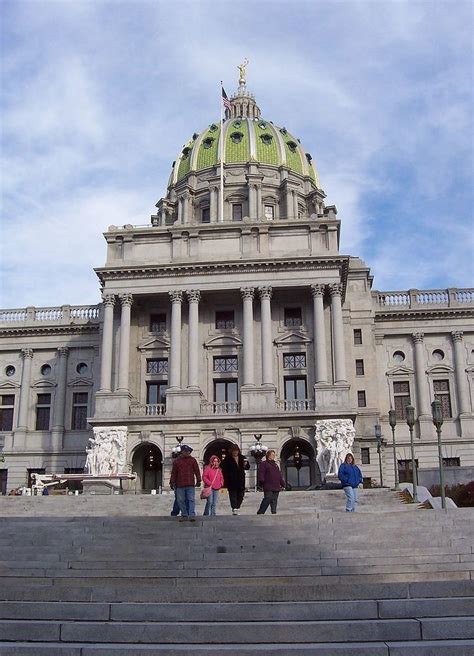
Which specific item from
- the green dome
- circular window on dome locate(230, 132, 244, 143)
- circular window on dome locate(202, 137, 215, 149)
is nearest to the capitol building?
the green dome

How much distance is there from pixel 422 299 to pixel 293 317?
44.5ft

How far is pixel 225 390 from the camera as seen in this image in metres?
51.1

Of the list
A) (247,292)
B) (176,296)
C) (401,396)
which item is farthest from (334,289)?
(401,396)

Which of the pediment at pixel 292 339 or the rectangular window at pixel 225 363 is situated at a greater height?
the pediment at pixel 292 339

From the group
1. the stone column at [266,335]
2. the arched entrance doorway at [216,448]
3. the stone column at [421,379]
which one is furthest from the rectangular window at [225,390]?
the stone column at [421,379]

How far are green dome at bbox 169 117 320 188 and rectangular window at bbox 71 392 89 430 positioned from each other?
2906cm

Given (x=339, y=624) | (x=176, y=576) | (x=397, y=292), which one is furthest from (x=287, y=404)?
(x=339, y=624)

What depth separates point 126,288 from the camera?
51.1 metres

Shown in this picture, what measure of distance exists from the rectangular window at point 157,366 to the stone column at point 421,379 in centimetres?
1929

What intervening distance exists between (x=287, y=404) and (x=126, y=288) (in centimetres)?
1286

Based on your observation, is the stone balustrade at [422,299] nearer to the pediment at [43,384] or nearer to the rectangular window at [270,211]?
the rectangular window at [270,211]

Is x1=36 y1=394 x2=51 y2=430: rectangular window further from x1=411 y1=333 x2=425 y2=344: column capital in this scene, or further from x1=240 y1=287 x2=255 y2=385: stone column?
x1=411 y1=333 x2=425 y2=344: column capital

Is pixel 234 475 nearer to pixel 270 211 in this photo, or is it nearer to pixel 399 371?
pixel 399 371

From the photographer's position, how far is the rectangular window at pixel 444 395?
189 ft
